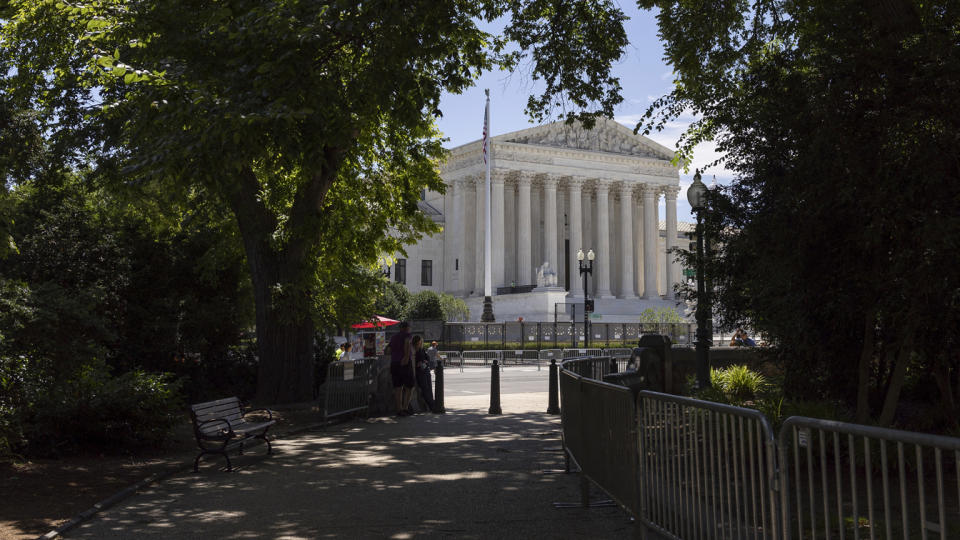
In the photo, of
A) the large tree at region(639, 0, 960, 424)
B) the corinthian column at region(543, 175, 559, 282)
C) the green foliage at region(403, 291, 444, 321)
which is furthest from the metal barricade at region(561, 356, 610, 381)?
the corinthian column at region(543, 175, 559, 282)

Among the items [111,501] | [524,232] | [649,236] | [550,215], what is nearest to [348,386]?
[111,501]

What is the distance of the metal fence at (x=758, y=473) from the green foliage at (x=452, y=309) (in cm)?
5682

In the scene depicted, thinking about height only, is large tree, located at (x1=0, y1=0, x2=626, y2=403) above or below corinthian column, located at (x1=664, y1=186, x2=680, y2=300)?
below

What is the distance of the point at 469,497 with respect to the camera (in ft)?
27.3

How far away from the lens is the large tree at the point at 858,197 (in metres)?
7.98

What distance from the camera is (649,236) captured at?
284ft

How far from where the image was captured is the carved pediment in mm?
78500

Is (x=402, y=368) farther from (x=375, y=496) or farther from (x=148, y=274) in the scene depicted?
(x=375, y=496)

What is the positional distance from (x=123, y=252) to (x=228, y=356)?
3823 mm

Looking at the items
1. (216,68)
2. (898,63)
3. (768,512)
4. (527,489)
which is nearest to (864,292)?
(898,63)

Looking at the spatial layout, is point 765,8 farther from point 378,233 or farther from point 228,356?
point 228,356

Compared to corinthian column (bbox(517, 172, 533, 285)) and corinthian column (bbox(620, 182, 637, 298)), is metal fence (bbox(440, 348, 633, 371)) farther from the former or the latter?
corinthian column (bbox(620, 182, 637, 298))

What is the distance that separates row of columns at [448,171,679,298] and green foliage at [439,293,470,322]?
351 inches

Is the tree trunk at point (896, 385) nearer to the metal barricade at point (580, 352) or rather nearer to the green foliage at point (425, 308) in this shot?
the metal barricade at point (580, 352)
